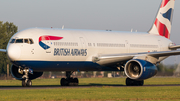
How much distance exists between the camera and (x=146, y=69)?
86.7ft

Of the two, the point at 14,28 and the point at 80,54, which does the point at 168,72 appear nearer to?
the point at 80,54

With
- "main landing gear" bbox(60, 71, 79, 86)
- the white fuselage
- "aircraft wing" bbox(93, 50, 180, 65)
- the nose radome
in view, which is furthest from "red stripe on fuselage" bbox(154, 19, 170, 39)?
the nose radome

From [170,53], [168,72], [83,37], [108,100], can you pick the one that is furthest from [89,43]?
[168,72]

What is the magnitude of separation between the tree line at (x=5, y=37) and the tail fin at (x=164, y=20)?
39.5 m

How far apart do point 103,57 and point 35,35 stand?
20.8 feet

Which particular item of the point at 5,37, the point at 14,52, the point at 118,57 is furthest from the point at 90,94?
the point at 5,37

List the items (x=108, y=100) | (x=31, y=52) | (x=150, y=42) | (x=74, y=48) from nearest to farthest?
1. (x=108, y=100)
2. (x=31, y=52)
3. (x=74, y=48)
4. (x=150, y=42)

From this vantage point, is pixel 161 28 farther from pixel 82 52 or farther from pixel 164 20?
pixel 82 52

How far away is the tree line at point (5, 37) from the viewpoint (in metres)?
68.2

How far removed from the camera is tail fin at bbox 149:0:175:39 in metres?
35.8

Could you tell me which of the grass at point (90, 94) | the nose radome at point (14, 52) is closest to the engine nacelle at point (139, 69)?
the grass at point (90, 94)

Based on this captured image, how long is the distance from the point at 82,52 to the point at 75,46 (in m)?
0.82

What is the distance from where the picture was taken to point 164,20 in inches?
1435

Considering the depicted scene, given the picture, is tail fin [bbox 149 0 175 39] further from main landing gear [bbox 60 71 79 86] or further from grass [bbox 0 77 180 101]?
grass [bbox 0 77 180 101]
